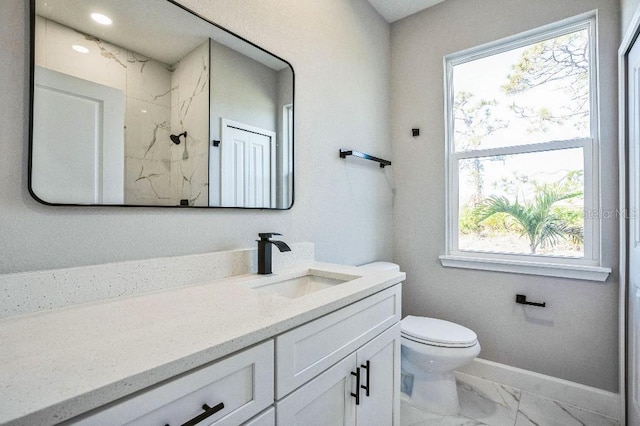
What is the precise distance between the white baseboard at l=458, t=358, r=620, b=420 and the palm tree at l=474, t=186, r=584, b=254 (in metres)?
0.78

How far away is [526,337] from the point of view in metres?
1.96

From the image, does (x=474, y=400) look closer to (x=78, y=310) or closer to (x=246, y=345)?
(x=246, y=345)

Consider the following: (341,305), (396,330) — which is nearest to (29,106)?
(341,305)

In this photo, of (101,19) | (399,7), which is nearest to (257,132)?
(101,19)

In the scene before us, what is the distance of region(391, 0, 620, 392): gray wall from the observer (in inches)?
67.7

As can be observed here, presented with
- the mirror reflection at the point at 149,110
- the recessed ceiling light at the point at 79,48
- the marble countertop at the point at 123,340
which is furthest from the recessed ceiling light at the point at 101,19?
the marble countertop at the point at 123,340

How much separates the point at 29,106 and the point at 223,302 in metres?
0.76

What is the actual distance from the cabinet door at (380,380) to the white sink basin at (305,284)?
29 centimetres

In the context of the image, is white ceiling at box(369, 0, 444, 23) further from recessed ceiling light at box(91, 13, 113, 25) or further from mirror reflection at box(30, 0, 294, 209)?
recessed ceiling light at box(91, 13, 113, 25)

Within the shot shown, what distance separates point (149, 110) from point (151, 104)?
0.02 metres

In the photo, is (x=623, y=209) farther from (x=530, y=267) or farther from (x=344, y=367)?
(x=344, y=367)

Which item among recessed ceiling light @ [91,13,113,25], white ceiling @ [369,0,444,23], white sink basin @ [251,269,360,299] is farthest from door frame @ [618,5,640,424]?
recessed ceiling light @ [91,13,113,25]

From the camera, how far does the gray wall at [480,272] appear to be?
5.65 feet

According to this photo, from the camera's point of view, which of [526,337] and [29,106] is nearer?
[29,106]
